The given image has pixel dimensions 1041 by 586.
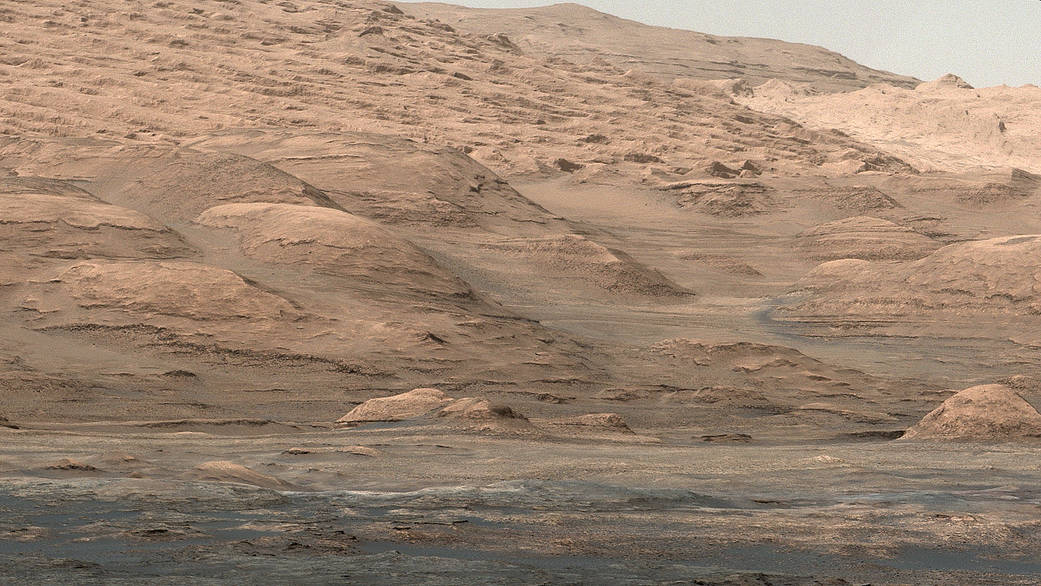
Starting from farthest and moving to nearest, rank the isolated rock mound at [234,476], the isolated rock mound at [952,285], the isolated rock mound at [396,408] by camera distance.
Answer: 1. the isolated rock mound at [952,285]
2. the isolated rock mound at [396,408]
3. the isolated rock mound at [234,476]

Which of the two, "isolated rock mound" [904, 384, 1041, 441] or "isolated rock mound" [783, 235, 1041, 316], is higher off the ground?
"isolated rock mound" [904, 384, 1041, 441]

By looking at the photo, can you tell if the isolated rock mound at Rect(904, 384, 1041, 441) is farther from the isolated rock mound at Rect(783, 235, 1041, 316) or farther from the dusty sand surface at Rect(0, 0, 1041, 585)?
the isolated rock mound at Rect(783, 235, 1041, 316)

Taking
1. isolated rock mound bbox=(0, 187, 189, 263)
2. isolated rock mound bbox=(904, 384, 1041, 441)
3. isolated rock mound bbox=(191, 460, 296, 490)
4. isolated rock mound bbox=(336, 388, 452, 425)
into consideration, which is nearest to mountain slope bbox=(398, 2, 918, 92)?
isolated rock mound bbox=(0, 187, 189, 263)

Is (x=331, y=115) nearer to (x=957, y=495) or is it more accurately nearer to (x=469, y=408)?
(x=469, y=408)

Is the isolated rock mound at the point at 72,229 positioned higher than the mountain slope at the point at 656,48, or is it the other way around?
the mountain slope at the point at 656,48

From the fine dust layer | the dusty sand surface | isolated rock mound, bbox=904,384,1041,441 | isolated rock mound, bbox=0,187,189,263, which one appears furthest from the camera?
isolated rock mound, bbox=0,187,189,263

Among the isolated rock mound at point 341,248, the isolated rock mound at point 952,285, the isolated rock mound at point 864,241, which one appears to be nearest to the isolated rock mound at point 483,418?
the isolated rock mound at point 341,248

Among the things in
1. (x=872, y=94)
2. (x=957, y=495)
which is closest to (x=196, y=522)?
(x=957, y=495)

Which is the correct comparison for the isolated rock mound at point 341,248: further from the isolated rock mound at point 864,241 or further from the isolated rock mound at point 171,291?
the isolated rock mound at point 864,241
